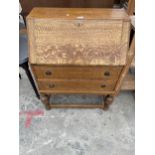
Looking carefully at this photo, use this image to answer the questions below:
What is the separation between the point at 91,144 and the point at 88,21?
1057 mm

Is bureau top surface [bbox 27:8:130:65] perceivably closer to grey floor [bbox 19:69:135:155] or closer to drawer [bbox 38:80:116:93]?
drawer [bbox 38:80:116:93]

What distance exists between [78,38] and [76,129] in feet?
2.94

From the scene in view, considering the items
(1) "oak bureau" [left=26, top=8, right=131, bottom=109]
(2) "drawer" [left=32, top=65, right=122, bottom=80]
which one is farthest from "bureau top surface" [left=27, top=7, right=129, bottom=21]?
(2) "drawer" [left=32, top=65, right=122, bottom=80]

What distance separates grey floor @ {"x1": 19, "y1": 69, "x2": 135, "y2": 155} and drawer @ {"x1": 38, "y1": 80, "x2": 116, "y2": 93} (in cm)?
38

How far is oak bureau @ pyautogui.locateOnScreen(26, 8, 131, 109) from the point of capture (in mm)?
1277

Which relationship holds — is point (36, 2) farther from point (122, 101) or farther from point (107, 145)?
point (107, 145)

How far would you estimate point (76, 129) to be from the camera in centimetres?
174

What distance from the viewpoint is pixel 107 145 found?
162 cm

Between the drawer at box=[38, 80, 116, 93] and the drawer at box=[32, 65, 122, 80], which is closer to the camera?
the drawer at box=[32, 65, 122, 80]

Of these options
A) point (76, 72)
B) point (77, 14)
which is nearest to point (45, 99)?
point (76, 72)

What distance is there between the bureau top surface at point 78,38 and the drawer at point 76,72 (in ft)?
0.21

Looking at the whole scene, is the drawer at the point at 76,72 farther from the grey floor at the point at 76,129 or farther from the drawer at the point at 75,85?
the grey floor at the point at 76,129

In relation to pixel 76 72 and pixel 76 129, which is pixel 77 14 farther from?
pixel 76 129
